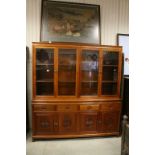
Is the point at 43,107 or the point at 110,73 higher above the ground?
the point at 110,73

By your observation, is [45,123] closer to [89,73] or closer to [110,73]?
[89,73]

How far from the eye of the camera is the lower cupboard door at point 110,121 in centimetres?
380

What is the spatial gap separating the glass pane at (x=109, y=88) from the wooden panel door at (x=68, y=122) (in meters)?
0.83

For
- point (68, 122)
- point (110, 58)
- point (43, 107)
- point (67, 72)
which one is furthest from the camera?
point (110, 58)

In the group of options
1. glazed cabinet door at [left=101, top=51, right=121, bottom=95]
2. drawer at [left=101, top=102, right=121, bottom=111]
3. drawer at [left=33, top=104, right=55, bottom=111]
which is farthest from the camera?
glazed cabinet door at [left=101, top=51, right=121, bottom=95]

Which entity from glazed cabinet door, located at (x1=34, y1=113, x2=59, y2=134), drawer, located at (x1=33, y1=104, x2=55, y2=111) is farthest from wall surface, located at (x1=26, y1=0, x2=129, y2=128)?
glazed cabinet door, located at (x1=34, y1=113, x2=59, y2=134)

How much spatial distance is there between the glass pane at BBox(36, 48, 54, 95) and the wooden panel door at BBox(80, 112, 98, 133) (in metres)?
0.82

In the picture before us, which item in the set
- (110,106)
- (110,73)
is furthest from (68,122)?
(110,73)

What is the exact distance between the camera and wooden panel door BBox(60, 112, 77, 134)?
142 inches

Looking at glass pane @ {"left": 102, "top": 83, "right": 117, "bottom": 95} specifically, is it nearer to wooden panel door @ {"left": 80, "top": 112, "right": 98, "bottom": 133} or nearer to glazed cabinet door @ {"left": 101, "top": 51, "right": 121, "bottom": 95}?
glazed cabinet door @ {"left": 101, "top": 51, "right": 121, "bottom": 95}

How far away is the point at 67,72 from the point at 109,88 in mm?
998

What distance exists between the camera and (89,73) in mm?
3873

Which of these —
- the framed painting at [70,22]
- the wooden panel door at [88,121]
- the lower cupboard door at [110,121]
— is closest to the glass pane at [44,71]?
the framed painting at [70,22]
